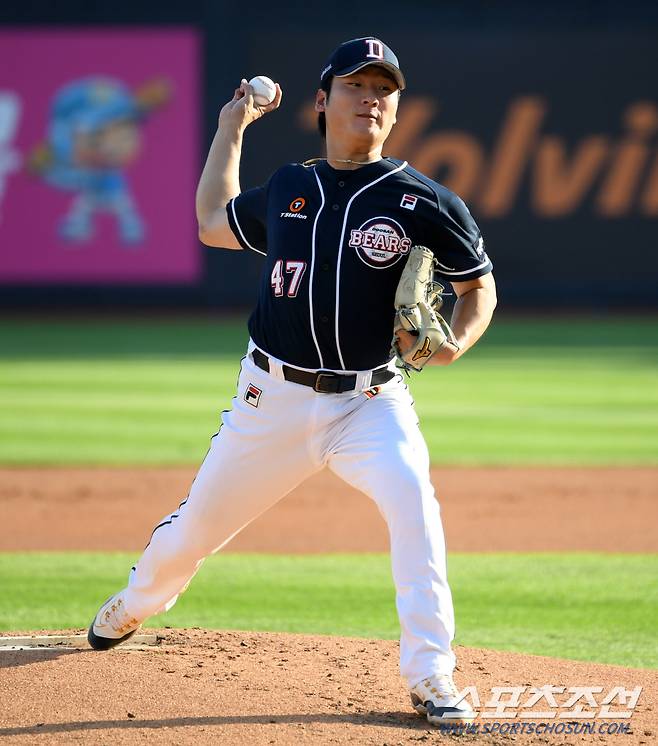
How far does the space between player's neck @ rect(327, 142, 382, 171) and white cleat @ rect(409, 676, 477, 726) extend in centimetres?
160

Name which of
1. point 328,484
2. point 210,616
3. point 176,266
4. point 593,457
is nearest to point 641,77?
point 176,266

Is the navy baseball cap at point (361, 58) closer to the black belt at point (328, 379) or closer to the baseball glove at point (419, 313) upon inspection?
the baseball glove at point (419, 313)

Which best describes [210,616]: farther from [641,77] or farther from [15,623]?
[641,77]

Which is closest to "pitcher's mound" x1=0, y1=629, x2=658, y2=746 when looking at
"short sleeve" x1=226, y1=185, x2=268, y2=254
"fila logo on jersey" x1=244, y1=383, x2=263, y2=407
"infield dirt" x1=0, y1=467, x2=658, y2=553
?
"fila logo on jersey" x1=244, y1=383, x2=263, y2=407

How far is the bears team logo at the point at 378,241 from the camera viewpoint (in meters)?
4.05

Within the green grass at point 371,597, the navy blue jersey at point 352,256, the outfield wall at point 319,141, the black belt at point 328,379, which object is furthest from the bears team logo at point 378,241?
the outfield wall at point 319,141

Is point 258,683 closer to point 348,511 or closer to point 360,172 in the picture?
point 360,172

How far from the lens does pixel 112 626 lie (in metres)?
4.50

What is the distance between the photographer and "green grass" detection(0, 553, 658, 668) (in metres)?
5.40

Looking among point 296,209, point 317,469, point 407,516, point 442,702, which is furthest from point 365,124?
point 442,702

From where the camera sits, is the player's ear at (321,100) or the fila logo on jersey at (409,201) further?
the player's ear at (321,100)

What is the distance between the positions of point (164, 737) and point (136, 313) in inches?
708

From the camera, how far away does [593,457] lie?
1009cm

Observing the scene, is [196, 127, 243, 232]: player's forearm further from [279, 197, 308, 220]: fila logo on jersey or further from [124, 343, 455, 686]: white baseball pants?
[124, 343, 455, 686]: white baseball pants
